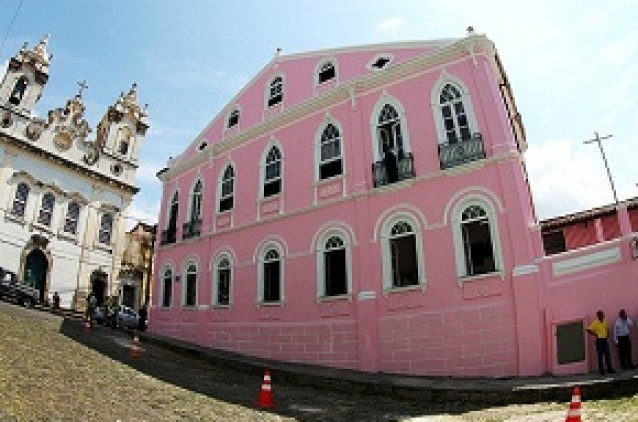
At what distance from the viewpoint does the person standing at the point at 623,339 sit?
9375 mm

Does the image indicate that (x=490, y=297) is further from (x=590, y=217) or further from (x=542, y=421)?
(x=590, y=217)

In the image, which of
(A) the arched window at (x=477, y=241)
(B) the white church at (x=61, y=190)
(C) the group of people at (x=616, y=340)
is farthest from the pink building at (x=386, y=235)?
(B) the white church at (x=61, y=190)

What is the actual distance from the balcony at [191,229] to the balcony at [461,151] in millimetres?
10750

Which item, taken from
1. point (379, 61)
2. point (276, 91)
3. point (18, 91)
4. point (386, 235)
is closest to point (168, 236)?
point (276, 91)

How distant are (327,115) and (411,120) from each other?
126 inches

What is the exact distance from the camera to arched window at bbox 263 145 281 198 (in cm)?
1683

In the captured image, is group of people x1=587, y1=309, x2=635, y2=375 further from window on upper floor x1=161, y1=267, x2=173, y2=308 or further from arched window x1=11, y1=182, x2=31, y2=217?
arched window x1=11, y1=182, x2=31, y2=217

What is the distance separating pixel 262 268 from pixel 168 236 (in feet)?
21.9

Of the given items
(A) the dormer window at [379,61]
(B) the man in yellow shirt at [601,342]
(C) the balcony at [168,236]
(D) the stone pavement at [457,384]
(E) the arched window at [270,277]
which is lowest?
(D) the stone pavement at [457,384]

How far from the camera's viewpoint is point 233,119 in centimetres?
1995

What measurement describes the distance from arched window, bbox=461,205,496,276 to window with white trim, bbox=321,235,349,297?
12.1ft

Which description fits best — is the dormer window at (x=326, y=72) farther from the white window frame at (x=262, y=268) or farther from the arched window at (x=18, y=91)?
the arched window at (x=18, y=91)

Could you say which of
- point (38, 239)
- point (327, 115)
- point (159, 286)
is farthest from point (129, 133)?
point (327, 115)

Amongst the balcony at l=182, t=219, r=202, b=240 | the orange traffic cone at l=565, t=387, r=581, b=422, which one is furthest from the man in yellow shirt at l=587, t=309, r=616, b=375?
the balcony at l=182, t=219, r=202, b=240
